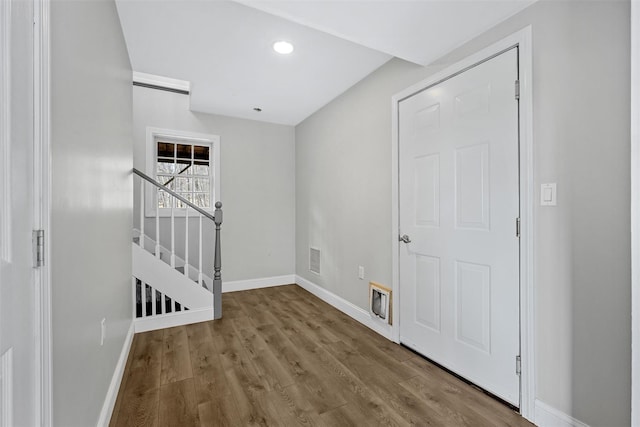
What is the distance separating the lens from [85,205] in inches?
49.6

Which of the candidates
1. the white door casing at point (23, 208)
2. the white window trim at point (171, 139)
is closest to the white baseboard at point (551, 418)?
the white door casing at point (23, 208)

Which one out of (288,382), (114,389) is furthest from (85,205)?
(288,382)

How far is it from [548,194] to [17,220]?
2.12 m

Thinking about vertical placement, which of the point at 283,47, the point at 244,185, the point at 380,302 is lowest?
the point at 380,302

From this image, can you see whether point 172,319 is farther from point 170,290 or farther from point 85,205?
point 85,205

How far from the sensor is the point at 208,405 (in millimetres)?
1728

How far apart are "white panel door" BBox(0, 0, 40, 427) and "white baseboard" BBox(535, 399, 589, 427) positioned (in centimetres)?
215

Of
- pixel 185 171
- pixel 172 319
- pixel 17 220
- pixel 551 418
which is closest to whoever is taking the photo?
pixel 17 220

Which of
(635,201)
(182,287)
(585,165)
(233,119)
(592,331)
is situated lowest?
(182,287)

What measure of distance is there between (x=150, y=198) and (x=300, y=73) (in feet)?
8.02

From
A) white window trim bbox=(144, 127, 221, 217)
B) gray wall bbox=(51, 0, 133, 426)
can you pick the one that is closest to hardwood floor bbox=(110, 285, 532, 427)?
gray wall bbox=(51, 0, 133, 426)

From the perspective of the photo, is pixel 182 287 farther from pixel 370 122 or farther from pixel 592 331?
pixel 592 331

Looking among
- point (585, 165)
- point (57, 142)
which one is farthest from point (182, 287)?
point (585, 165)

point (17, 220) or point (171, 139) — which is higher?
point (171, 139)
